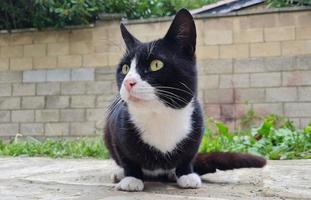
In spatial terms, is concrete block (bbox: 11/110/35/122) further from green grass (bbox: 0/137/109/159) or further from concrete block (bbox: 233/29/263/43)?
concrete block (bbox: 233/29/263/43)

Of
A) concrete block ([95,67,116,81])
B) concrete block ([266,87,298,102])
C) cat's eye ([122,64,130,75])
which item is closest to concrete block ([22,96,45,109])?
concrete block ([95,67,116,81])

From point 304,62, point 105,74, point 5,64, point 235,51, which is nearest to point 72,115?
point 105,74

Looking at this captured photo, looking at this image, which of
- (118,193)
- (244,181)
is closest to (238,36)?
(244,181)

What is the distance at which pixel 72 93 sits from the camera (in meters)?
5.27

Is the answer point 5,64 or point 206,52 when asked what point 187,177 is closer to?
point 206,52

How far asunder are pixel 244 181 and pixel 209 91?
120 inches

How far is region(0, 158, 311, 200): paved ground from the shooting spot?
1483 millimetres

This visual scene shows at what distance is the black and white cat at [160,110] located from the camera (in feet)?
5.21

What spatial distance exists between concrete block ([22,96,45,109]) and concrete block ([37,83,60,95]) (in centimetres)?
8

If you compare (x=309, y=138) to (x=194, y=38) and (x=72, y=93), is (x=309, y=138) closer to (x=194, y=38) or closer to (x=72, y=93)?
(x=194, y=38)

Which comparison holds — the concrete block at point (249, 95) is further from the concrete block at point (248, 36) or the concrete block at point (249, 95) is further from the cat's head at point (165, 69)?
the cat's head at point (165, 69)

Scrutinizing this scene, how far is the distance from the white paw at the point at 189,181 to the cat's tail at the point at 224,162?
0.22 m

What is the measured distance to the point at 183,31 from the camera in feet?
5.56

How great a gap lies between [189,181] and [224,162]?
29cm
